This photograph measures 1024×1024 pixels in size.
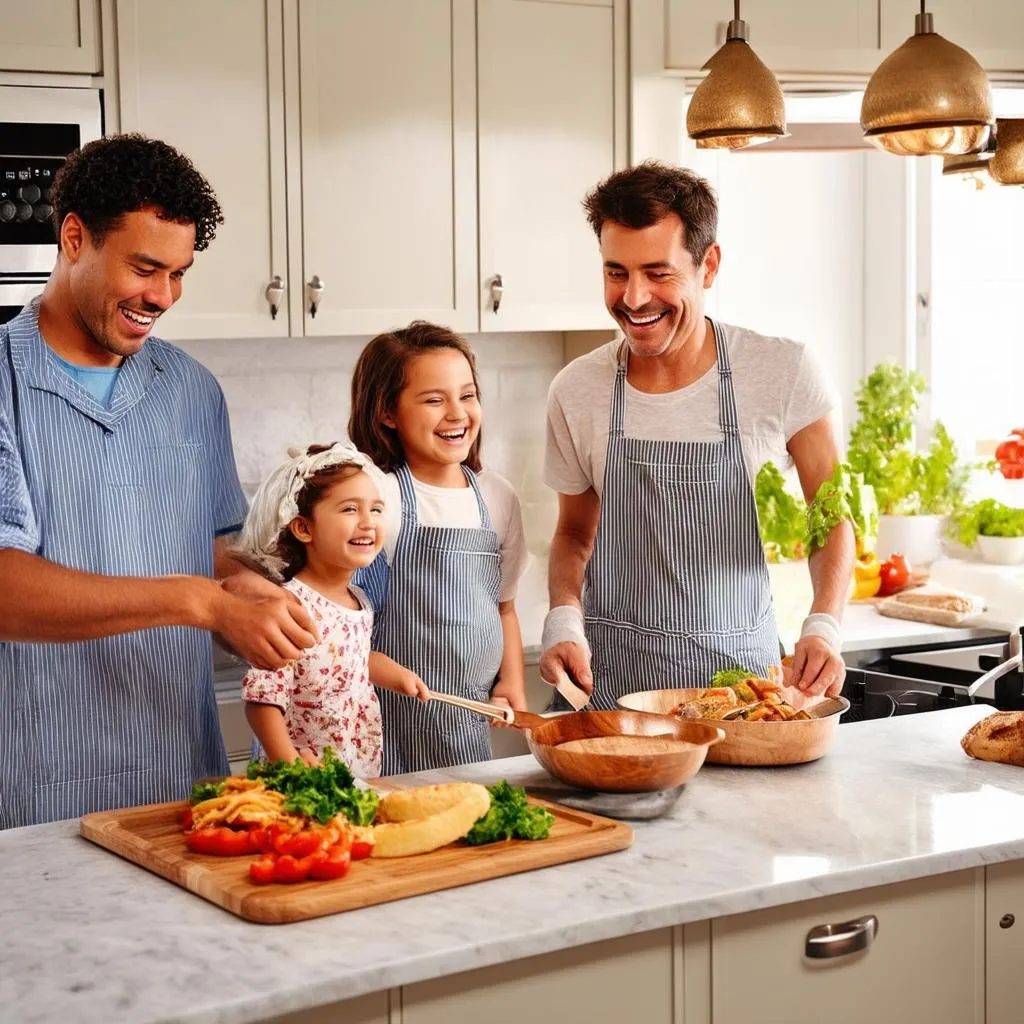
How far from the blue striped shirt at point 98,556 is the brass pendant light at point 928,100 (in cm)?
117

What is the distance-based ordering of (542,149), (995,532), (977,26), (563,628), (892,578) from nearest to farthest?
(563,628) < (542,149) < (977,26) < (892,578) < (995,532)

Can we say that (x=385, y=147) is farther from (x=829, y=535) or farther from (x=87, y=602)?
(x=87, y=602)

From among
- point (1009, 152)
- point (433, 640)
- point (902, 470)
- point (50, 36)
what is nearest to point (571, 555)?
point (433, 640)

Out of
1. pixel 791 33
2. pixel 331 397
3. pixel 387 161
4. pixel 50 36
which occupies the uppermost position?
pixel 791 33

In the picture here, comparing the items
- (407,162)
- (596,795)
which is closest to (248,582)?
(596,795)

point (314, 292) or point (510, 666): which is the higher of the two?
point (314, 292)

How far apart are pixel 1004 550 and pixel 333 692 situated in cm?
265

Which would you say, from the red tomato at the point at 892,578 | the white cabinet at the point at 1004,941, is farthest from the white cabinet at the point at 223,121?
the white cabinet at the point at 1004,941

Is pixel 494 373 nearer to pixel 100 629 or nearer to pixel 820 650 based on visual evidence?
pixel 820 650

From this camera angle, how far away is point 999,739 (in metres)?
2.28

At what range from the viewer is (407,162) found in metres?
3.61

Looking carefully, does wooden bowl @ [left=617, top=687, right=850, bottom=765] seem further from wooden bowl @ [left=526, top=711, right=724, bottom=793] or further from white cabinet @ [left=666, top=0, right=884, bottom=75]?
white cabinet @ [left=666, top=0, right=884, bottom=75]

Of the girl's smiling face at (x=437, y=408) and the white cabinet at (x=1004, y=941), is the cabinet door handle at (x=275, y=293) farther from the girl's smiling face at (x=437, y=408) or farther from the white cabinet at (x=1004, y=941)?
the white cabinet at (x=1004, y=941)

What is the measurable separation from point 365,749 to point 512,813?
71cm
